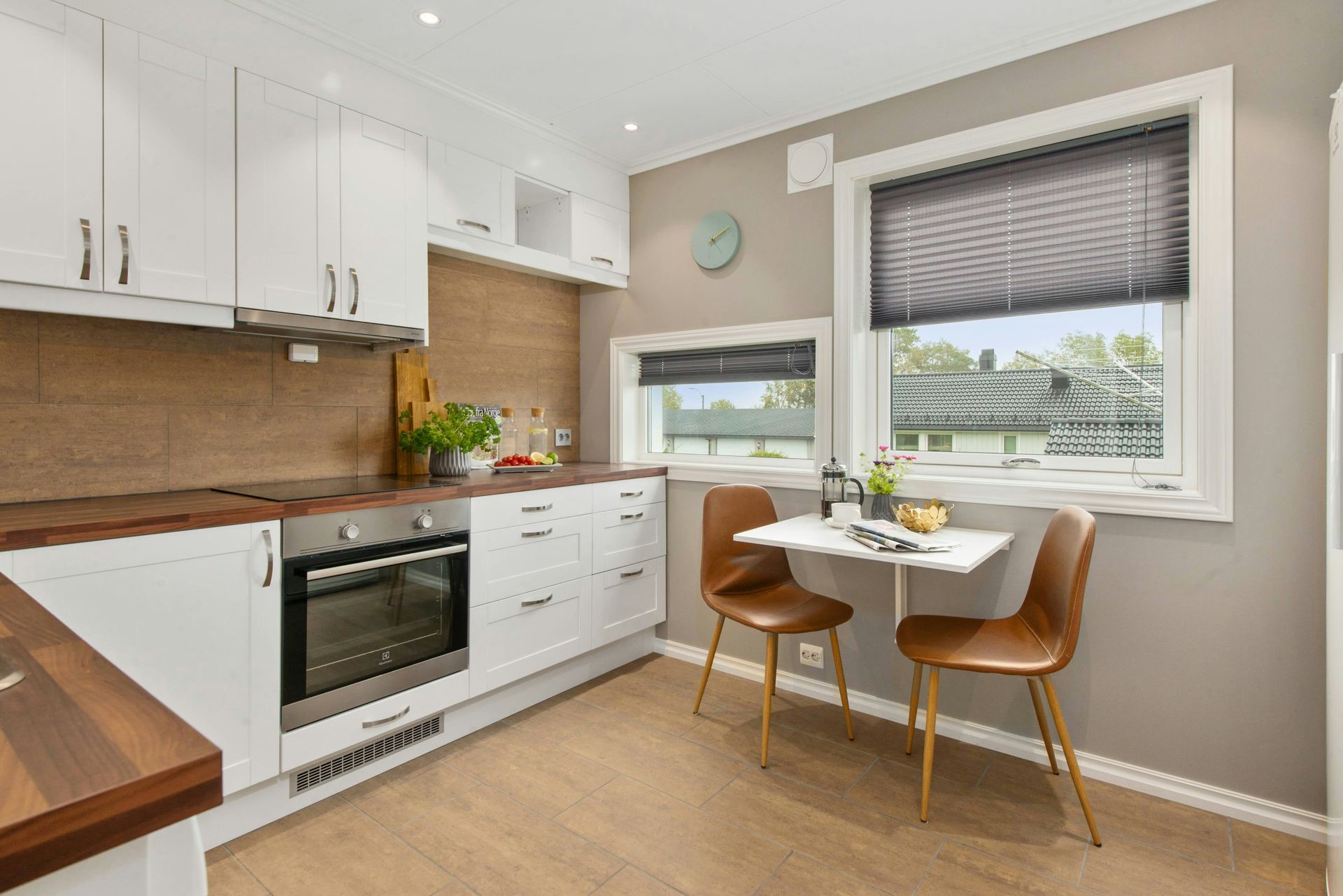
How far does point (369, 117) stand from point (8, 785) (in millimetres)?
2537

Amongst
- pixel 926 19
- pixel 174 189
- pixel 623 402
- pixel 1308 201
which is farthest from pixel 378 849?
pixel 1308 201

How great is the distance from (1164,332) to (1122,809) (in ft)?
5.17

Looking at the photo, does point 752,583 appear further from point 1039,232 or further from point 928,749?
point 1039,232

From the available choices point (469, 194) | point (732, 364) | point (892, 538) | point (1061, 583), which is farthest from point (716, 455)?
point (1061, 583)

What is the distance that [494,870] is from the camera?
72.7 inches

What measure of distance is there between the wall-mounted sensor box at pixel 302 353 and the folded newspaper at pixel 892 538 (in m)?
2.11

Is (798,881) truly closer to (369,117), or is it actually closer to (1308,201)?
(1308,201)

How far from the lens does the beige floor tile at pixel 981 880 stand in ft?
5.80

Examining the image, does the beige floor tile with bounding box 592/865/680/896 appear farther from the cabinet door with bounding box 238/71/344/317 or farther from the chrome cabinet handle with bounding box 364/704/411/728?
the cabinet door with bounding box 238/71/344/317

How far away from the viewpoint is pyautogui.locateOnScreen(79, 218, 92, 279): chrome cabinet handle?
1.87 m

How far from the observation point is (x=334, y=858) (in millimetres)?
1888

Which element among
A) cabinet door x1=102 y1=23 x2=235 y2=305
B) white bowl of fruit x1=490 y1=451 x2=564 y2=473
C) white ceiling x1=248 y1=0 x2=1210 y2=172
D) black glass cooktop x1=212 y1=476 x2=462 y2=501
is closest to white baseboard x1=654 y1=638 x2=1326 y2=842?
white bowl of fruit x1=490 y1=451 x2=564 y2=473

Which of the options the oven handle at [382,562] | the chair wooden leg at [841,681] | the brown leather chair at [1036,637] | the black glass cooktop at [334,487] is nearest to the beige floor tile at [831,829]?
the brown leather chair at [1036,637]

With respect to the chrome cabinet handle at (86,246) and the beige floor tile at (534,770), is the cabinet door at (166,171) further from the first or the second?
the beige floor tile at (534,770)
